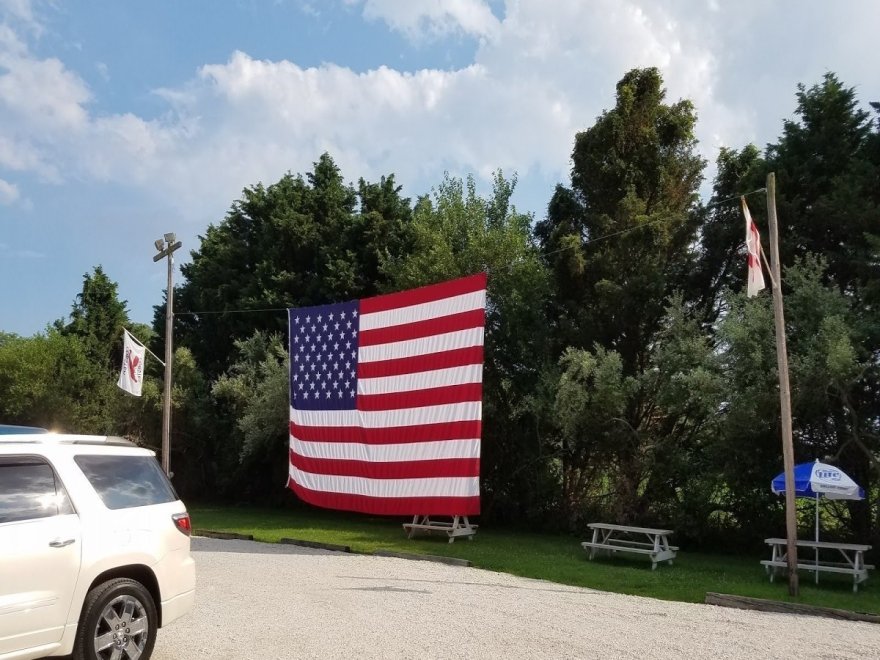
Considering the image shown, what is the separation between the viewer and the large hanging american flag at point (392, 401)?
56.7ft

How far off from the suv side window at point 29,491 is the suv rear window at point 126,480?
0.31m

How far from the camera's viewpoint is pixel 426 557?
1606 cm

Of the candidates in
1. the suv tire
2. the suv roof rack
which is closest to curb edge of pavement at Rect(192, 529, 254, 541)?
the suv roof rack

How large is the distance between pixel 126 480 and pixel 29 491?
0.87 m

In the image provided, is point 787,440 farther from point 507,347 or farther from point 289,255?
point 289,255

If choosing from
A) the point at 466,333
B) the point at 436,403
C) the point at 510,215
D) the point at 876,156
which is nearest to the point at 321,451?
the point at 436,403

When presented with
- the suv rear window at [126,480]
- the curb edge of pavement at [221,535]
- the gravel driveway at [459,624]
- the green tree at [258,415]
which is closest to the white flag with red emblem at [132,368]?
the green tree at [258,415]

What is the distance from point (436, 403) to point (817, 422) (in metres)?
8.08

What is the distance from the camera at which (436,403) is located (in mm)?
17688

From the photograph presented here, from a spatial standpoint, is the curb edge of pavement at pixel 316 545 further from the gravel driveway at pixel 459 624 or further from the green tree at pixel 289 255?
the green tree at pixel 289 255

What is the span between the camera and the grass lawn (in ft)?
41.4

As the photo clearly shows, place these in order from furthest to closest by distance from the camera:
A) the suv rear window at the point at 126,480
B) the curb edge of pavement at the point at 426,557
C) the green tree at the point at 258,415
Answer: the green tree at the point at 258,415 → the curb edge of pavement at the point at 426,557 → the suv rear window at the point at 126,480

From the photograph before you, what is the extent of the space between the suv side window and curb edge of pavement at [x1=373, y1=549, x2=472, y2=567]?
1061 cm

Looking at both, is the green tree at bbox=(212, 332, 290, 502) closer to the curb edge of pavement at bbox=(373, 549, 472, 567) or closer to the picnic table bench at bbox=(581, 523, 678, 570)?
the curb edge of pavement at bbox=(373, 549, 472, 567)
